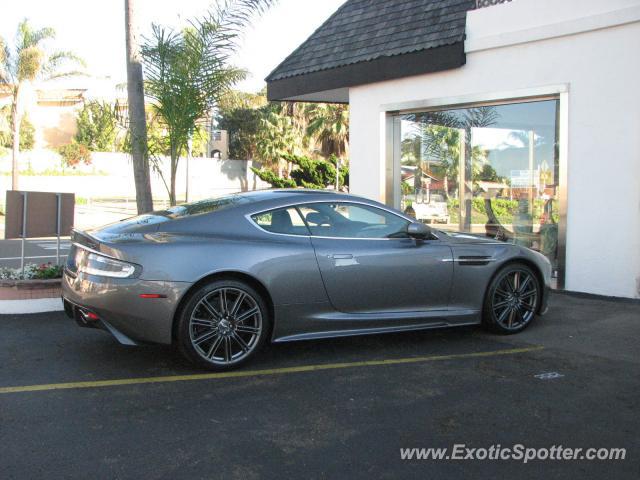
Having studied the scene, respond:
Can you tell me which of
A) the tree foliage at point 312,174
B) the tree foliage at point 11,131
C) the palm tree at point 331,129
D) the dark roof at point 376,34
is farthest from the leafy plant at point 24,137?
the dark roof at point 376,34

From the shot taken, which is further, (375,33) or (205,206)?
(375,33)

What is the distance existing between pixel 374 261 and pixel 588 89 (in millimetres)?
4317

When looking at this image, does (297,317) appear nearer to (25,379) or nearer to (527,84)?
(25,379)

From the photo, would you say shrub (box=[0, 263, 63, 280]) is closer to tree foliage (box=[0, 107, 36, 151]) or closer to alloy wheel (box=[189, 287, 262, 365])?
alloy wheel (box=[189, 287, 262, 365])

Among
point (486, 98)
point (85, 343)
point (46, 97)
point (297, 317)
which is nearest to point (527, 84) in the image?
point (486, 98)

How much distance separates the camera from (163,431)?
3.84 metres

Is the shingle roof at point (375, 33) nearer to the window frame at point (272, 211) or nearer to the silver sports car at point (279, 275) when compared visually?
the silver sports car at point (279, 275)

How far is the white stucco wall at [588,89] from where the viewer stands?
7.78 meters

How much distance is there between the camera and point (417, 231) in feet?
18.7

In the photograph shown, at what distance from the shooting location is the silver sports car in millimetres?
4777

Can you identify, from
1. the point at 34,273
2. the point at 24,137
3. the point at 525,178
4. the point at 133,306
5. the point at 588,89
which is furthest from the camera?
the point at 24,137

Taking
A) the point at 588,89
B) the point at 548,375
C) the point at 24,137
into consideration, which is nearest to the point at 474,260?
the point at 548,375

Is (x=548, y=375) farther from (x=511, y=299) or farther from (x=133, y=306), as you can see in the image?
(x=133, y=306)

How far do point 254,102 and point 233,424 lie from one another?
49205 mm
